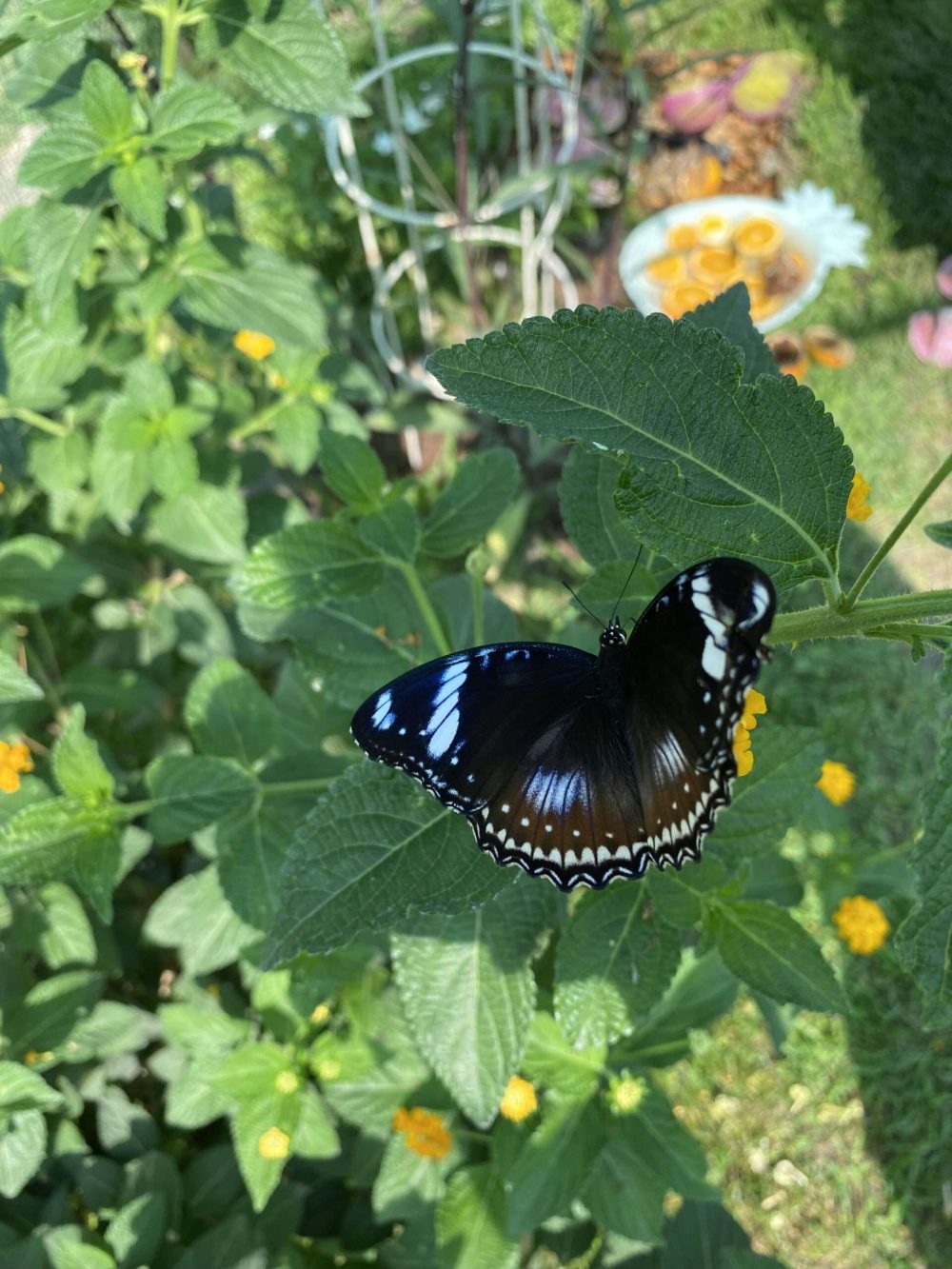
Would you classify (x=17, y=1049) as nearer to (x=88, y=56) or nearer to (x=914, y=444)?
(x=88, y=56)

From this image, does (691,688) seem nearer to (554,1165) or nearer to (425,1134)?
(554,1165)

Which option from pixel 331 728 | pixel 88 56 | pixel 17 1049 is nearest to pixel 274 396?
pixel 88 56

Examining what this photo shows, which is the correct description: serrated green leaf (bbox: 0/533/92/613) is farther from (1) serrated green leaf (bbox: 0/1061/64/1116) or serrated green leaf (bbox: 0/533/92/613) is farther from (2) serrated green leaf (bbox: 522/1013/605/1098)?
(2) serrated green leaf (bbox: 522/1013/605/1098)

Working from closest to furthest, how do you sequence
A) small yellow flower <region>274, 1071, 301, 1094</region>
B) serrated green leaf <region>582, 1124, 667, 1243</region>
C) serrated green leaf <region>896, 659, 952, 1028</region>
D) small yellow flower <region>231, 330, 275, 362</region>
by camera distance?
serrated green leaf <region>896, 659, 952, 1028</region>
serrated green leaf <region>582, 1124, 667, 1243</region>
small yellow flower <region>274, 1071, 301, 1094</region>
small yellow flower <region>231, 330, 275, 362</region>

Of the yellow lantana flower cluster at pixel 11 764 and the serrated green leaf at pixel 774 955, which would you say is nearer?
the serrated green leaf at pixel 774 955

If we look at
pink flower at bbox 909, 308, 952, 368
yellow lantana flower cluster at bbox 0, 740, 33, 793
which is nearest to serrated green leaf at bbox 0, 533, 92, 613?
yellow lantana flower cluster at bbox 0, 740, 33, 793

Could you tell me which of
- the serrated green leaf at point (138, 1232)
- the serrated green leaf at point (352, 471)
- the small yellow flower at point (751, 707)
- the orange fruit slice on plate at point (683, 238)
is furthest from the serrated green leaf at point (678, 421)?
the orange fruit slice on plate at point (683, 238)

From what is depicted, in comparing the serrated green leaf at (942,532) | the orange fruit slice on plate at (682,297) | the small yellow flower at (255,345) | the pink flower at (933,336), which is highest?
the serrated green leaf at (942,532)

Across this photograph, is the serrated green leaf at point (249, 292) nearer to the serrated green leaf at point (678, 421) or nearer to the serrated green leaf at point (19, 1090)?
the serrated green leaf at point (678, 421)
